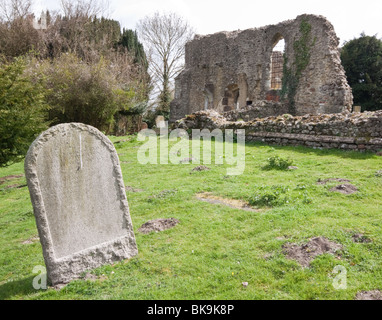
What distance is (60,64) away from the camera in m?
16.9

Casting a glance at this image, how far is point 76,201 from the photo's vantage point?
4000mm

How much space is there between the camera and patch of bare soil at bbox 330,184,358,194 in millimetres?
5824

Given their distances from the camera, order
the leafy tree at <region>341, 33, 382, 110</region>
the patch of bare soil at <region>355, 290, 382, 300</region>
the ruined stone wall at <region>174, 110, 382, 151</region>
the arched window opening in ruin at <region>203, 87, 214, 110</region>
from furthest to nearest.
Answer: the arched window opening in ruin at <region>203, 87, 214, 110</region> → the leafy tree at <region>341, 33, 382, 110</region> → the ruined stone wall at <region>174, 110, 382, 151</region> → the patch of bare soil at <region>355, 290, 382, 300</region>

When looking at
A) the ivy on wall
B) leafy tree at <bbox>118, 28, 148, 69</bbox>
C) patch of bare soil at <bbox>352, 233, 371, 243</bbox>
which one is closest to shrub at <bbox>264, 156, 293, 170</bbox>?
patch of bare soil at <bbox>352, 233, 371, 243</bbox>

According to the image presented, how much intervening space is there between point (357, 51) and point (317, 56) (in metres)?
9.87

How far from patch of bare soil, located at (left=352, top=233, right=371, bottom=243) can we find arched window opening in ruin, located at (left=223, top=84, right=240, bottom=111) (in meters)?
23.0

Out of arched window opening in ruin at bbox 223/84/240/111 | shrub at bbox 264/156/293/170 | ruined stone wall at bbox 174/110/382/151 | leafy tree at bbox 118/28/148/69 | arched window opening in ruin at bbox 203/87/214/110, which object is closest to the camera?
shrub at bbox 264/156/293/170

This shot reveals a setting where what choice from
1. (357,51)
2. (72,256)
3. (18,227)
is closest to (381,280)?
(72,256)

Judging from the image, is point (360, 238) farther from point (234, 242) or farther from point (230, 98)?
point (230, 98)

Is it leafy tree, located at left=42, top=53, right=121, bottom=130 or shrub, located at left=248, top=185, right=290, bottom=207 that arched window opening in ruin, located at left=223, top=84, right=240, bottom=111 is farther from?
shrub, located at left=248, top=185, right=290, bottom=207

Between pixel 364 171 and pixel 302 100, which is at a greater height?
pixel 302 100

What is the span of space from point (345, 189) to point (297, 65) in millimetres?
16103

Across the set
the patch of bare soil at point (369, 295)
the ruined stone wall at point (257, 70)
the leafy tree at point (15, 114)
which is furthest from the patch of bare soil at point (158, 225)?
the ruined stone wall at point (257, 70)

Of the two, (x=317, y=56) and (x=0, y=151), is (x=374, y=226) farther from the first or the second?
(x=317, y=56)
